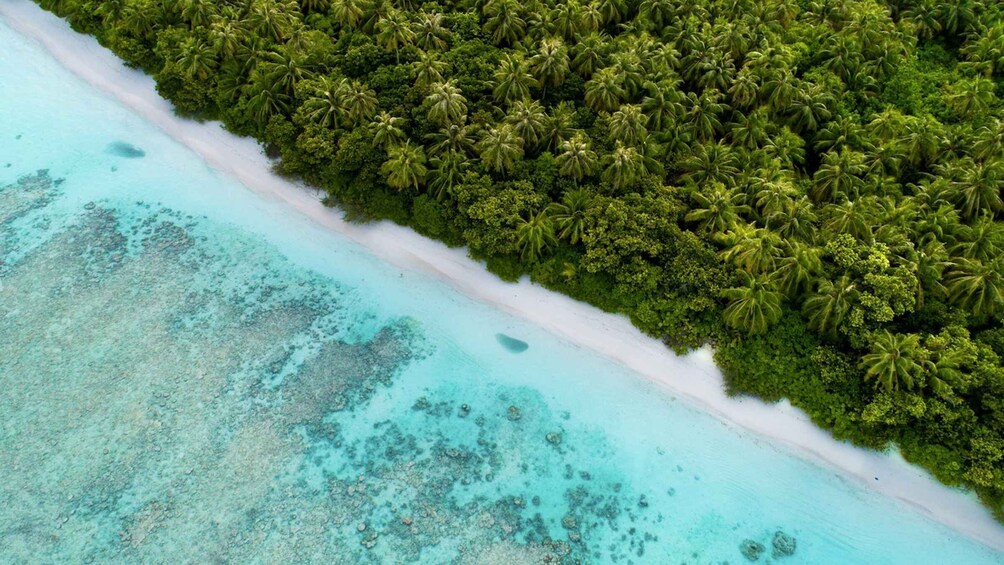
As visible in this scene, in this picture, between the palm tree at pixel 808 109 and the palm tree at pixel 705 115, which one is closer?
the palm tree at pixel 705 115

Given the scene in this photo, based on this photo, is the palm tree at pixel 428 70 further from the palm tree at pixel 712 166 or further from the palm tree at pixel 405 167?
the palm tree at pixel 712 166

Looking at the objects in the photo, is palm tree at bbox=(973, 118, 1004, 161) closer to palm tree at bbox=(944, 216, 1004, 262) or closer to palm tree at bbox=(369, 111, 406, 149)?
palm tree at bbox=(944, 216, 1004, 262)

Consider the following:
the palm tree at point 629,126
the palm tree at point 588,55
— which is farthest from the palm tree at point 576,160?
the palm tree at point 588,55

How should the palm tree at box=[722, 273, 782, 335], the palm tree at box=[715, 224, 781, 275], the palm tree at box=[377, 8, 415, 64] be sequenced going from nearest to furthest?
the palm tree at box=[722, 273, 782, 335] < the palm tree at box=[715, 224, 781, 275] < the palm tree at box=[377, 8, 415, 64]

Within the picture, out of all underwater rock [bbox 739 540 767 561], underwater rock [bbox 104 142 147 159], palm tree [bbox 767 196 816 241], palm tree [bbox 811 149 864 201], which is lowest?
underwater rock [bbox 739 540 767 561]

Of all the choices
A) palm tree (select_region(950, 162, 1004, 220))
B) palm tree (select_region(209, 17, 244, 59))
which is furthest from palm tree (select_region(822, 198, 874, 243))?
palm tree (select_region(209, 17, 244, 59))

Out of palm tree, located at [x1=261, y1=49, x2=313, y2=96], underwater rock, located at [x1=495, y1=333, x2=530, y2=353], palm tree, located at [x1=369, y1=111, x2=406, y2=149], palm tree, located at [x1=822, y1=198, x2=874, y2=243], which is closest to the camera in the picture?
palm tree, located at [x1=822, y1=198, x2=874, y2=243]

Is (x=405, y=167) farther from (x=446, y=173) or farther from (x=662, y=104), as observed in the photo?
(x=662, y=104)
